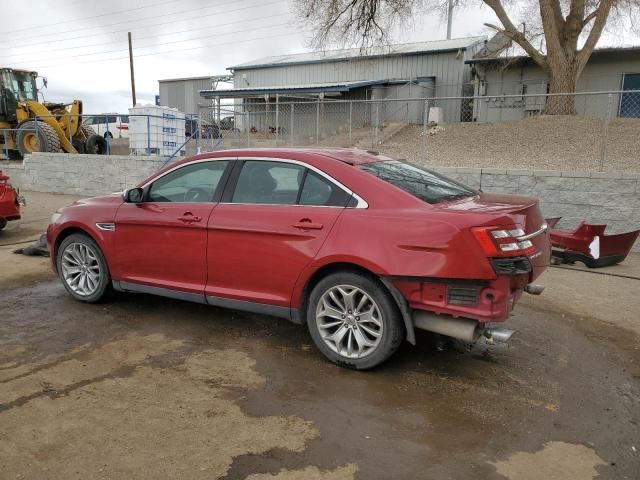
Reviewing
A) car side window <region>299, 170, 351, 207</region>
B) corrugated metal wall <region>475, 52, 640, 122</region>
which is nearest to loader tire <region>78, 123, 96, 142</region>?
corrugated metal wall <region>475, 52, 640, 122</region>

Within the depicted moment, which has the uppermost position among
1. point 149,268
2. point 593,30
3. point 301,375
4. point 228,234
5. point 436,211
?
point 593,30

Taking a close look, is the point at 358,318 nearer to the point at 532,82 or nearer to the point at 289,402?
the point at 289,402

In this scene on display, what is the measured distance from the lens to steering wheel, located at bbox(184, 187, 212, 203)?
183 inches

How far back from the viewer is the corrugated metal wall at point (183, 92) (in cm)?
4100

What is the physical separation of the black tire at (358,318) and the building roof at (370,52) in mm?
22055

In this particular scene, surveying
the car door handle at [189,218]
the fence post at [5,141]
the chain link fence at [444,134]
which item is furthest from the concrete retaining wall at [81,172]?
the car door handle at [189,218]

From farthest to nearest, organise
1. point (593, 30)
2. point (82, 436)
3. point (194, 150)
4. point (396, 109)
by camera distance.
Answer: point (396, 109), point (593, 30), point (194, 150), point (82, 436)

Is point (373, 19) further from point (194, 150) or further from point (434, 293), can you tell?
point (434, 293)

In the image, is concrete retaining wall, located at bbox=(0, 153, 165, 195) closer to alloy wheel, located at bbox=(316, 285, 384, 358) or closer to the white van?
the white van

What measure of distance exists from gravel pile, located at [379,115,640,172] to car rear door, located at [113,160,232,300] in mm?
7194

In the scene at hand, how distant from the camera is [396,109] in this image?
20625 mm

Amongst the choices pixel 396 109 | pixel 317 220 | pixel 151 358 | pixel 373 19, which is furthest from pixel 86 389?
pixel 373 19

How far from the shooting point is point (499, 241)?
3.48 metres

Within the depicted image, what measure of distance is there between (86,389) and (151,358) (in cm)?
61
